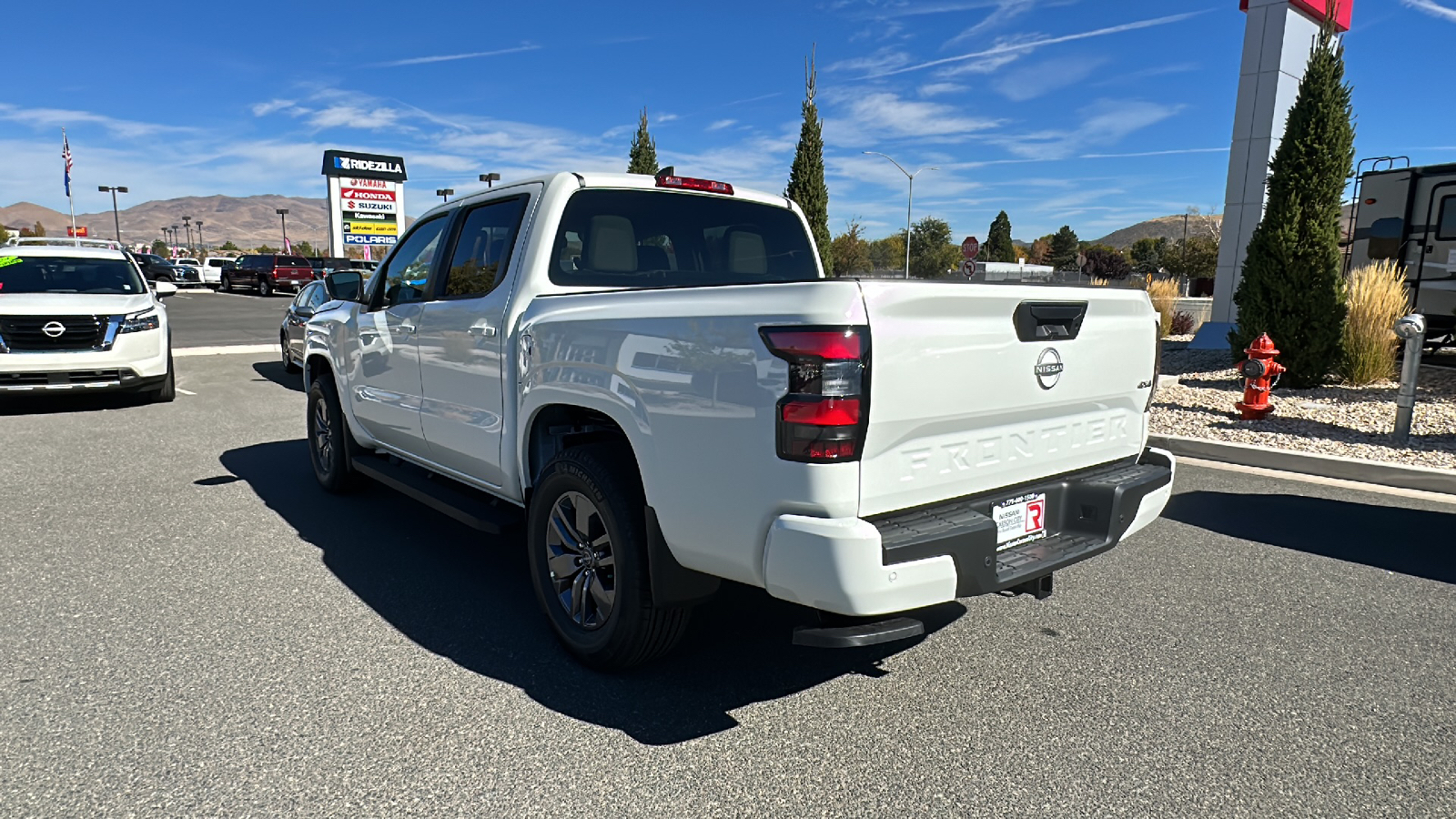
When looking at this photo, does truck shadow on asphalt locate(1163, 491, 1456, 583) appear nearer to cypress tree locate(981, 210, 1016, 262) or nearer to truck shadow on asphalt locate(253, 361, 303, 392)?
truck shadow on asphalt locate(253, 361, 303, 392)

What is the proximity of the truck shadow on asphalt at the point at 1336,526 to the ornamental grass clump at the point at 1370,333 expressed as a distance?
17.7 feet

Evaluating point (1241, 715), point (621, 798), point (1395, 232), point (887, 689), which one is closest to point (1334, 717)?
point (1241, 715)

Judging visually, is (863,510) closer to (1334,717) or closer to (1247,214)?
(1334,717)

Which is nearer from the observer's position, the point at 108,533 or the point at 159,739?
the point at 159,739

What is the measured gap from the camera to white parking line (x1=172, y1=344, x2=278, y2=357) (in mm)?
15758

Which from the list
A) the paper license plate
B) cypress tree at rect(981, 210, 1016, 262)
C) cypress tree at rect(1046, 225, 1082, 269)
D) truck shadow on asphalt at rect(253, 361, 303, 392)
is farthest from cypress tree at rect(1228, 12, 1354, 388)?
cypress tree at rect(1046, 225, 1082, 269)

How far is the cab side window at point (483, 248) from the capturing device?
4031 millimetres

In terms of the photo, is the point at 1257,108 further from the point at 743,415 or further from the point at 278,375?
the point at 278,375

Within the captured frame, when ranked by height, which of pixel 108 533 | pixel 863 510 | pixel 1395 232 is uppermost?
pixel 1395 232

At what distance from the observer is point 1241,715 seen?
3090 mm

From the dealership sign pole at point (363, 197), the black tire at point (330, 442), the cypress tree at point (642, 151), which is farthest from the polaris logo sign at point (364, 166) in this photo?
the black tire at point (330, 442)

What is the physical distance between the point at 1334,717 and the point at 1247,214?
14159mm

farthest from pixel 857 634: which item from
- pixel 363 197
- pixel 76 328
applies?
pixel 363 197

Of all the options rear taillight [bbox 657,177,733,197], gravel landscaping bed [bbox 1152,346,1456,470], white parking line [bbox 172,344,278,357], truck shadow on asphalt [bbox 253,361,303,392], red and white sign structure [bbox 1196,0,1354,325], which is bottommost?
truck shadow on asphalt [bbox 253,361,303,392]
